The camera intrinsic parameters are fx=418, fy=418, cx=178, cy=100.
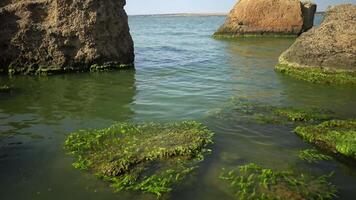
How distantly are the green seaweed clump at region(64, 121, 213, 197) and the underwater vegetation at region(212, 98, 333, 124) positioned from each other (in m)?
1.23

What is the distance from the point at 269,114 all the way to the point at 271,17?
25438 mm

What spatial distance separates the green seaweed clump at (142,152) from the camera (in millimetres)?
6312

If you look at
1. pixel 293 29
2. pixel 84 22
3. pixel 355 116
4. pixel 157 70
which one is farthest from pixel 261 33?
pixel 355 116

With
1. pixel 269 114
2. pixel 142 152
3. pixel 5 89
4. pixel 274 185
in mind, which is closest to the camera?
pixel 274 185

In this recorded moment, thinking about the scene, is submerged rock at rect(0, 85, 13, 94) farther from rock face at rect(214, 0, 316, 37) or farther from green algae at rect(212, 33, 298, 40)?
rock face at rect(214, 0, 316, 37)

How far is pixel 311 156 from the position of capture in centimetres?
732

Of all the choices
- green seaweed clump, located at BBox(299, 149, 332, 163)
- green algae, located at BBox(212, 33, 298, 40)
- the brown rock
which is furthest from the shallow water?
green algae, located at BBox(212, 33, 298, 40)

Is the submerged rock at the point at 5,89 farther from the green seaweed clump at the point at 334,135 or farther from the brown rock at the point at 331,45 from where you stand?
the brown rock at the point at 331,45

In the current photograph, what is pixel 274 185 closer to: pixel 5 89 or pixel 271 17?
pixel 5 89

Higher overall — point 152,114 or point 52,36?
point 52,36

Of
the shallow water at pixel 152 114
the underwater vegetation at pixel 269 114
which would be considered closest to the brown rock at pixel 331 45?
the shallow water at pixel 152 114

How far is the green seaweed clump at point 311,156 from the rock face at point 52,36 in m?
9.63

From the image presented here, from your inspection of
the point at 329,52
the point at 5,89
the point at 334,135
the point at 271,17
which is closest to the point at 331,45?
the point at 329,52

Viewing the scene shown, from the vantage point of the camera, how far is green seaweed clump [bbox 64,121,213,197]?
631cm
